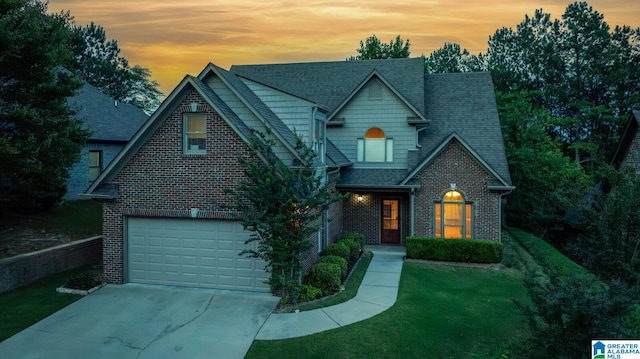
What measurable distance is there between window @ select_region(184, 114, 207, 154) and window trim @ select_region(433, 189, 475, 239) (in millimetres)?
10368

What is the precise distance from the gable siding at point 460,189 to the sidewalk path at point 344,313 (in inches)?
162

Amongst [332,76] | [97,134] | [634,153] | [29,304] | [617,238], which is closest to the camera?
[617,238]

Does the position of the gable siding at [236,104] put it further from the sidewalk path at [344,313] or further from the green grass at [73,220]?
the green grass at [73,220]

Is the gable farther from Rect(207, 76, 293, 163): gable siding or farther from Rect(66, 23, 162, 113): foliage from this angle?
Rect(66, 23, 162, 113): foliage

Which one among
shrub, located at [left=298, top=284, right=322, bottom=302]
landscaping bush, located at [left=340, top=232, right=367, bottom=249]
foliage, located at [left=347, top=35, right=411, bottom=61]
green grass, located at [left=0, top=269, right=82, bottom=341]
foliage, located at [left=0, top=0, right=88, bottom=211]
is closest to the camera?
green grass, located at [left=0, top=269, right=82, bottom=341]

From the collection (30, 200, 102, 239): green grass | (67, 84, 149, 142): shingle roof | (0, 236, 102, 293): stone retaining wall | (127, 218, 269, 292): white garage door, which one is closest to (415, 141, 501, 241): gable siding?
(127, 218, 269, 292): white garage door

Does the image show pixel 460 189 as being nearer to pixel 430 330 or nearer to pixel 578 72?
pixel 430 330

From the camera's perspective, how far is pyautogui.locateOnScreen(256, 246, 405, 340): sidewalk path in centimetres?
1045

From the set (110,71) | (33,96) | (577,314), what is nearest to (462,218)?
(577,314)

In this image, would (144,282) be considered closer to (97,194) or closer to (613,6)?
(97,194)

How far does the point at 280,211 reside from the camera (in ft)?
38.3

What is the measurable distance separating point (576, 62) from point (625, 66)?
4.44m

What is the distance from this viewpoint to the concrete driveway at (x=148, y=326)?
31.1 feet

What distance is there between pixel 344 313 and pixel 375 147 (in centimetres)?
1134
